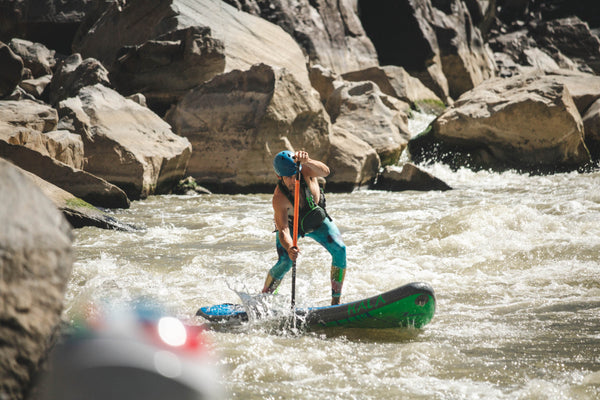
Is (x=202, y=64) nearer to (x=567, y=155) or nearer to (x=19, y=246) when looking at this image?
(x=567, y=155)

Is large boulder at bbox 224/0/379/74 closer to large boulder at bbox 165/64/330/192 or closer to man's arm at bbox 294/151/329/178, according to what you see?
large boulder at bbox 165/64/330/192

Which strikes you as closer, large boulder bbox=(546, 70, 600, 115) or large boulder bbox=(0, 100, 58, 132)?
large boulder bbox=(0, 100, 58, 132)

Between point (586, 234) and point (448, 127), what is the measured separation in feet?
26.8

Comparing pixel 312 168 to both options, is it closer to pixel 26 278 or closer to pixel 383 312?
pixel 383 312

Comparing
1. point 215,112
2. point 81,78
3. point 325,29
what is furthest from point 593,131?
point 81,78

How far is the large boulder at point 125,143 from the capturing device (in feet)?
33.6

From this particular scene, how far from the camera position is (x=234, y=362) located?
3.61 meters

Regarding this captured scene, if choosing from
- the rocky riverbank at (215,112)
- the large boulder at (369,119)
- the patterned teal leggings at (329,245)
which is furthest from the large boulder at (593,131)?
the patterned teal leggings at (329,245)

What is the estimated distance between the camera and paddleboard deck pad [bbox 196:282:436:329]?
4133 millimetres

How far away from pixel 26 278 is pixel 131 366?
0.50 meters

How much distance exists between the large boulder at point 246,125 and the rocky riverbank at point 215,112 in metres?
0.03

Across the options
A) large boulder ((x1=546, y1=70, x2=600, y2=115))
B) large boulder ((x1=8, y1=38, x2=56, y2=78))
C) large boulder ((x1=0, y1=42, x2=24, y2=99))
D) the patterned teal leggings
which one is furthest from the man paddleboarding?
large boulder ((x1=8, y1=38, x2=56, y2=78))

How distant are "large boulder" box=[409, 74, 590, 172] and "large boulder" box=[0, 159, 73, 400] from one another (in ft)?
46.1

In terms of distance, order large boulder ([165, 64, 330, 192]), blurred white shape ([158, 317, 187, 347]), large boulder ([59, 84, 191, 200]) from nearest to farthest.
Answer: blurred white shape ([158, 317, 187, 347]) → large boulder ([59, 84, 191, 200]) → large boulder ([165, 64, 330, 192])
